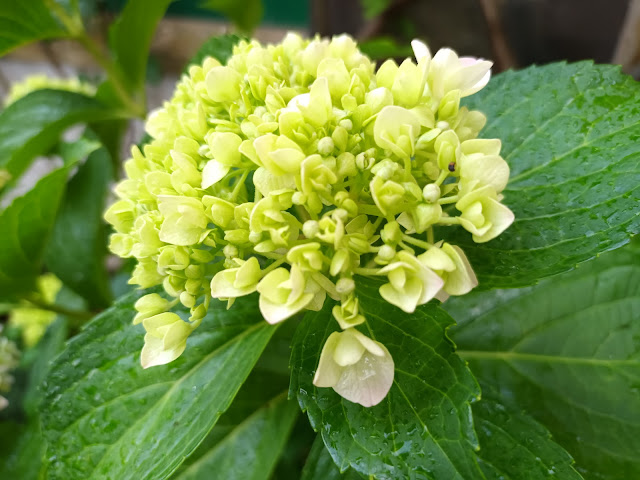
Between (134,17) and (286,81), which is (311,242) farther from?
(134,17)

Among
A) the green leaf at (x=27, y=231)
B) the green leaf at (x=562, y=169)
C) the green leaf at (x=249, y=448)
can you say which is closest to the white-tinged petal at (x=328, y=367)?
the green leaf at (x=562, y=169)

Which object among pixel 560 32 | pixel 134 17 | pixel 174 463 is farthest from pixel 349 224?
pixel 560 32

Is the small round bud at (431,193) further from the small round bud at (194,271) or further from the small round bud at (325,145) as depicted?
the small round bud at (194,271)

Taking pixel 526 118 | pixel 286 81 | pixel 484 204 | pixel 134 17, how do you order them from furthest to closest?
pixel 134 17, pixel 526 118, pixel 286 81, pixel 484 204

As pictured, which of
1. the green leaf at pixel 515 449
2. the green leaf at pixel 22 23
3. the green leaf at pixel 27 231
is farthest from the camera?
the green leaf at pixel 22 23

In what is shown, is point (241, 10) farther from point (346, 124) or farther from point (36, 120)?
point (346, 124)

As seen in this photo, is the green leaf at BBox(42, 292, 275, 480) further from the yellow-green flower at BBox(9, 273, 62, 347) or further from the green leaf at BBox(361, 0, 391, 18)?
the green leaf at BBox(361, 0, 391, 18)
